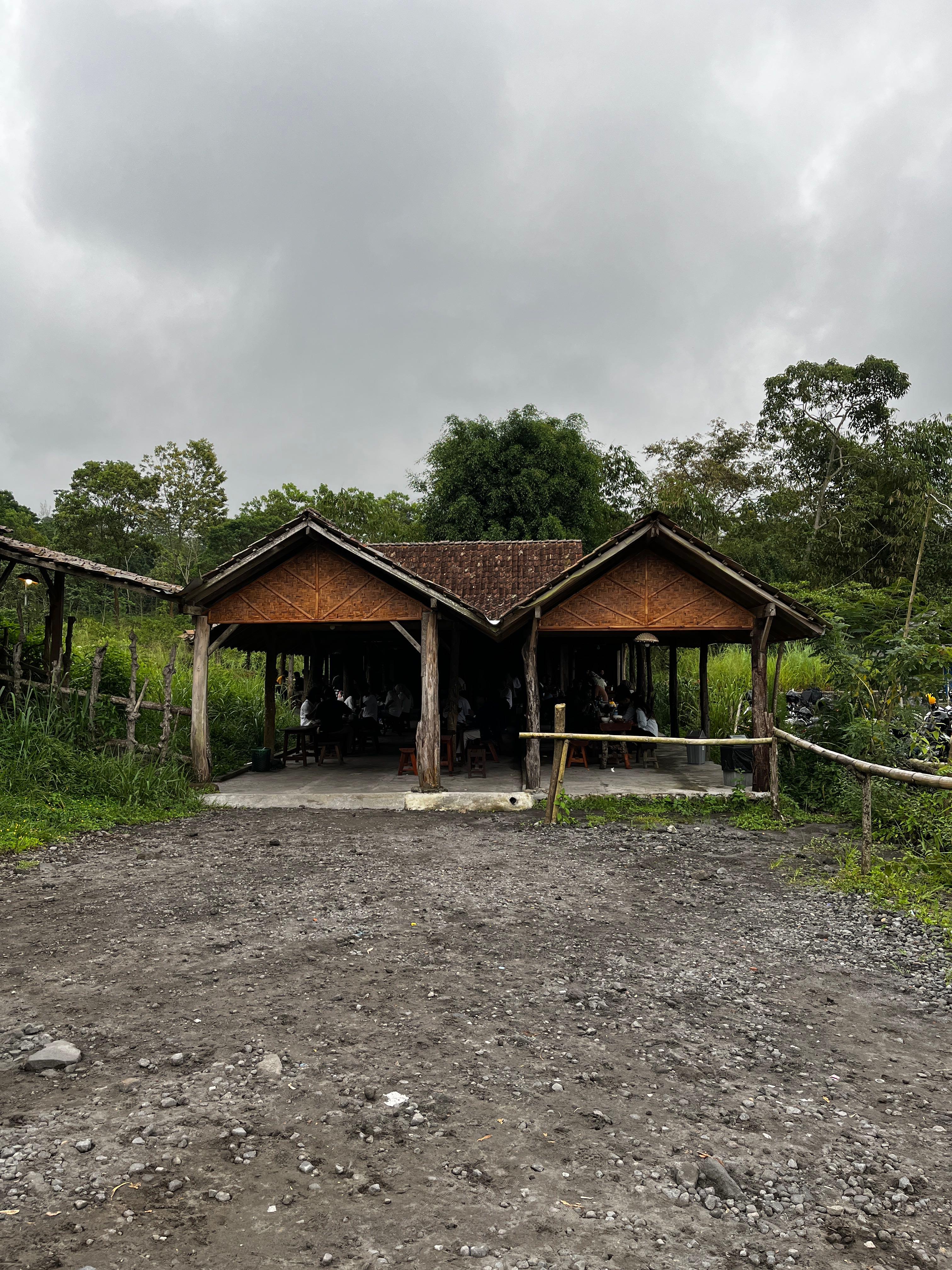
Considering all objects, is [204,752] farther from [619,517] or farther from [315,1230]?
[619,517]

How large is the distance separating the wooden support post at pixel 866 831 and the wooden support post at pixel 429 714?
5786mm

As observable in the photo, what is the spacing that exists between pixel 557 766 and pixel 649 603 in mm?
3063

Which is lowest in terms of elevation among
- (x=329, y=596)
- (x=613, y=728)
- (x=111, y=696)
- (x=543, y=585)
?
(x=613, y=728)

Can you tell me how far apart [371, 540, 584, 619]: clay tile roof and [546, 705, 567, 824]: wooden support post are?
504 centimetres

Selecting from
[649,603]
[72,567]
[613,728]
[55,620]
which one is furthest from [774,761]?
[55,620]

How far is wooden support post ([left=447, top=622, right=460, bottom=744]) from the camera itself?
14.1m

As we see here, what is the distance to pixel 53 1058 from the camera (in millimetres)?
3748

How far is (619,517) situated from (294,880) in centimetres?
2979

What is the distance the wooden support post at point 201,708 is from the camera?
11.8 meters

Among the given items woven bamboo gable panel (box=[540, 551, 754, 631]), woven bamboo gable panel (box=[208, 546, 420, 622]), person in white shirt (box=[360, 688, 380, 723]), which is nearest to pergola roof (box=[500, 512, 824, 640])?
woven bamboo gable panel (box=[540, 551, 754, 631])

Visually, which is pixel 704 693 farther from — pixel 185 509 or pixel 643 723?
pixel 185 509

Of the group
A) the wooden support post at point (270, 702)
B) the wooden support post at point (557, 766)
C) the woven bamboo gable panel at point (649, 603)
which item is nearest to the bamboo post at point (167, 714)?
the wooden support post at point (270, 702)

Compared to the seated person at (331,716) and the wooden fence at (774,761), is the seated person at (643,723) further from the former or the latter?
the seated person at (331,716)

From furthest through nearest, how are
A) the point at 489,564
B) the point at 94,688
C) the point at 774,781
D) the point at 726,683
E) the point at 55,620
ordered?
1. the point at 726,683
2. the point at 489,564
3. the point at 55,620
4. the point at 94,688
5. the point at 774,781
